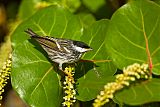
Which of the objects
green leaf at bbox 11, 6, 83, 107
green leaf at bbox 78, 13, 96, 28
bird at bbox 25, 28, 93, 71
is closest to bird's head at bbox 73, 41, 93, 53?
bird at bbox 25, 28, 93, 71

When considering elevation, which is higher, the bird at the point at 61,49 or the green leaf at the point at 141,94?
the bird at the point at 61,49

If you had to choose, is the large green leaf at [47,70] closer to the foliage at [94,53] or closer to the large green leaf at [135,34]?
the foliage at [94,53]

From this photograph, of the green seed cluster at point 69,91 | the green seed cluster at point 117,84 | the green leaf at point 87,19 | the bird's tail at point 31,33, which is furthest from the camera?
the green leaf at point 87,19

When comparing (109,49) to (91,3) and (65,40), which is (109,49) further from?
(91,3)

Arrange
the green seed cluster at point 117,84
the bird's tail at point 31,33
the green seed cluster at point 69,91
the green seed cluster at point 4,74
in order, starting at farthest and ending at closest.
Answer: the bird's tail at point 31,33 < the green seed cluster at point 4,74 < the green seed cluster at point 69,91 < the green seed cluster at point 117,84

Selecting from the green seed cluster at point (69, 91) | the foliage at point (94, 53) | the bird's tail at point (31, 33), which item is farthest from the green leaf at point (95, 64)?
the bird's tail at point (31, 33)

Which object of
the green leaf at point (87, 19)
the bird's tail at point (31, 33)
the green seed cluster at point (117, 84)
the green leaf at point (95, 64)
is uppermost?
the bird's tail at point (31, 33)

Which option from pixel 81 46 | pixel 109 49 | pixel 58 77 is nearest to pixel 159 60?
pixel 109 49

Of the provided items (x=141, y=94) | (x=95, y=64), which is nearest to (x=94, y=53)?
(x=95, y=64)
